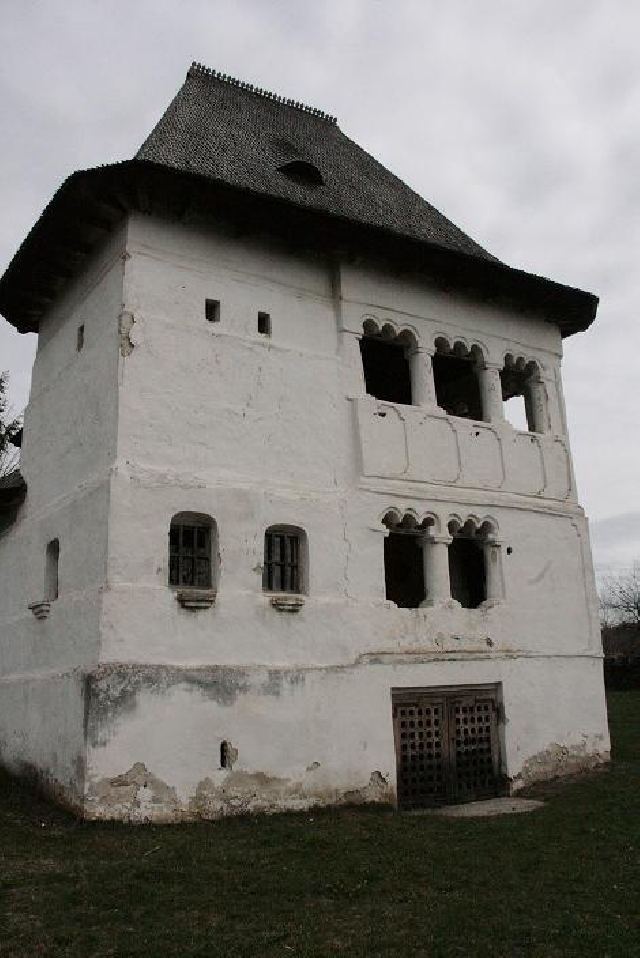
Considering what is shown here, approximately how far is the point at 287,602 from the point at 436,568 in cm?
283

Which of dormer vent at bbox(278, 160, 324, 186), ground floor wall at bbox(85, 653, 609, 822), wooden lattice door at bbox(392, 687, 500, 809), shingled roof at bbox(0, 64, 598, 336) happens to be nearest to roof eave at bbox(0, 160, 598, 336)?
shingled roof at bbox(0, 64, 598, 336)

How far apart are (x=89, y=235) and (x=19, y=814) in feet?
26.4

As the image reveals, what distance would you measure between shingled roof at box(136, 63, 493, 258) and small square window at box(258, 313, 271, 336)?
1717 mm

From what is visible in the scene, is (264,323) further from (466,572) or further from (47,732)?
(47,732)

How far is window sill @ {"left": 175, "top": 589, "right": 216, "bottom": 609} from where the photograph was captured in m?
10.4

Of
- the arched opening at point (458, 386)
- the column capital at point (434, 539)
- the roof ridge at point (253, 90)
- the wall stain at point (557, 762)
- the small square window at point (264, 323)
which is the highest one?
the roof ridge at point (253, 90)

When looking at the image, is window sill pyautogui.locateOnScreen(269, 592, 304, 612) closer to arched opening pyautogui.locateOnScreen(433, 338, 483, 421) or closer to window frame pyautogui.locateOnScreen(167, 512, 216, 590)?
window frame pyautogui.locateOnScreen(167, 512, 216, 590)

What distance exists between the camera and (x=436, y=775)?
1203 cm

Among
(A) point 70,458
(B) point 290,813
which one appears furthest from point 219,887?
(A) point 70,458

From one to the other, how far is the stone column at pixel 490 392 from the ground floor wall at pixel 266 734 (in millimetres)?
4065

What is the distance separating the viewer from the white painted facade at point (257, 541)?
10.1 meters

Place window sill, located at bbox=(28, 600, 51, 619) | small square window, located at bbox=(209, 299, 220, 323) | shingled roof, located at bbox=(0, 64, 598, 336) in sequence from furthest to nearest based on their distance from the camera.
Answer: small square window, located at bbox=(209, 299, 220, 323) < window sill, located at bbox=(28, 600, 51, 619) < shingled roof, located at bbox=(0, 64, 598, 336)

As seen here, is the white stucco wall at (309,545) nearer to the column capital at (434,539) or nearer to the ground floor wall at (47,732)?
the column capital at (434,539)

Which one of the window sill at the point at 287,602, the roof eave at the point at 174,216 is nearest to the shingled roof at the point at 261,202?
the roof eave at the point at 174,216
